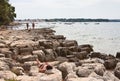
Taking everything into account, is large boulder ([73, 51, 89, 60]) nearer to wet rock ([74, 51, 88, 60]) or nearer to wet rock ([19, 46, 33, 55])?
wet rock ([74, 51, 88, 60])

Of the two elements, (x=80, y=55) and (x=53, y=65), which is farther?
(x=80, y=55)

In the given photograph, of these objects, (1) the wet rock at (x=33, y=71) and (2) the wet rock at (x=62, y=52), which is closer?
(1) the wet rock at (x=33, y=71)

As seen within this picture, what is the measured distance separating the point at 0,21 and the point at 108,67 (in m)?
42.1

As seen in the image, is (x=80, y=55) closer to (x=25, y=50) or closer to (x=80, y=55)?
(x=80, y=55)

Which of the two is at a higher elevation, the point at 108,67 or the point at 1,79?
the point at 1,79

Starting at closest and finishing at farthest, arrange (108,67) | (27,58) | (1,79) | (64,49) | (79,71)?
(1,79) → (79,71) → (27,58) → (108,67) → (64,49)

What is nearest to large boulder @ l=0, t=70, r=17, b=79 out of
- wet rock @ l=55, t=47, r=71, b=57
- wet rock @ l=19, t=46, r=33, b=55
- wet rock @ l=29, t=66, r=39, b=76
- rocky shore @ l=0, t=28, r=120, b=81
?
rocky shore @ l=0, t=28, r=120, b=81

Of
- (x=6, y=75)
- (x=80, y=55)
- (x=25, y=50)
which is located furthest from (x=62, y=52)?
(x=6, y=75)

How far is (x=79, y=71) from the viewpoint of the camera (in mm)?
14258

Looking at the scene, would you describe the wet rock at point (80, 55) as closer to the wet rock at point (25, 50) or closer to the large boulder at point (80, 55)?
the large boulder at point (80, 55)

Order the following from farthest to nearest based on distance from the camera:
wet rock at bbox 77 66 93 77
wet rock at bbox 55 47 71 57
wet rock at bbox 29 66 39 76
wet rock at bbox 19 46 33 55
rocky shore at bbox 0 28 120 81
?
wet rock at bbox 55 47 71 57 < wet rock at bbox 19 46 33 55 < wet rock at bbox 77 66 93 77 < wet rock at bbox 29 66 39 76 < rocky shore at bbox 0 28 120 81

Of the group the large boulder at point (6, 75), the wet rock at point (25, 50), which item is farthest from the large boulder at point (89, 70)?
the wet rock at point (25, 50)

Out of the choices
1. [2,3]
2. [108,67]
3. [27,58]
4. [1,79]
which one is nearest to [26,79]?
[1,79]

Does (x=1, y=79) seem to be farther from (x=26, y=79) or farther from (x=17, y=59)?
(x=17, y=59)
